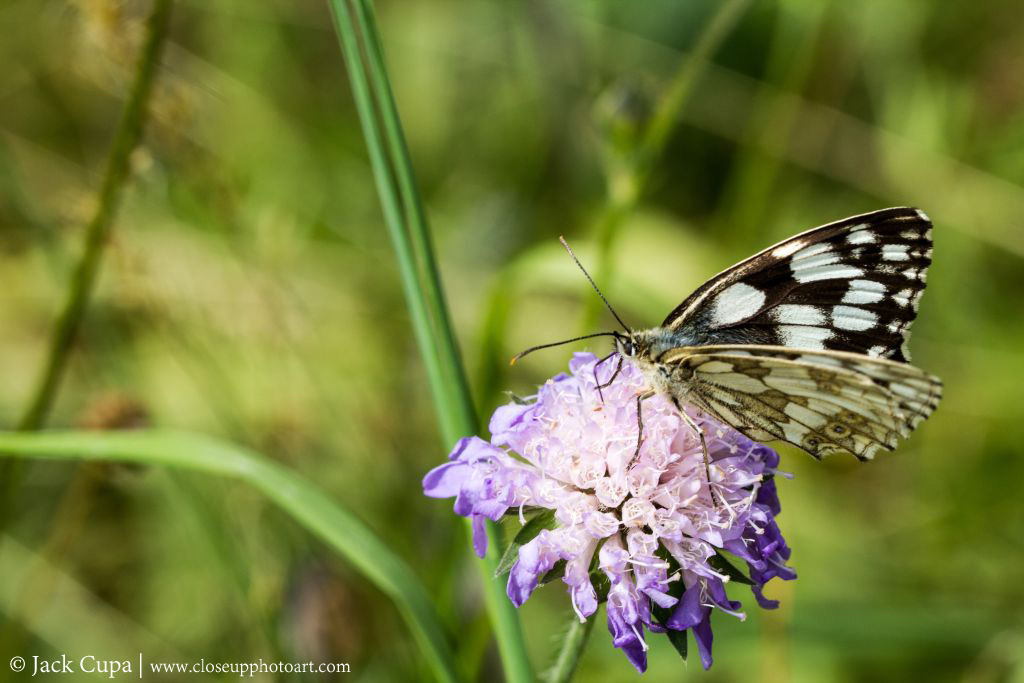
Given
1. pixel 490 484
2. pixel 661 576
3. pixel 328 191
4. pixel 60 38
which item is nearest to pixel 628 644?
pixel 661 576

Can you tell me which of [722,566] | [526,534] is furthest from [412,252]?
[722,566]

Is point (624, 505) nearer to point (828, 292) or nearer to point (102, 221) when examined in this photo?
point (828, 292)

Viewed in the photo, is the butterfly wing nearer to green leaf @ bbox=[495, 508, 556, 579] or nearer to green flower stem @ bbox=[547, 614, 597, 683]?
green leaf @ bbox=[495, 508, 556, 579]

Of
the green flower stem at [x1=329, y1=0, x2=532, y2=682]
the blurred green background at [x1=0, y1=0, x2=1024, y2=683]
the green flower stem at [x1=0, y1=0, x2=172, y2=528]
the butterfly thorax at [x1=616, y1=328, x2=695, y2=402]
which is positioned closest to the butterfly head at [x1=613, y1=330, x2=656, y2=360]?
the butterfly thorax at [x1=616, y1=328, x2=695, y2=402]

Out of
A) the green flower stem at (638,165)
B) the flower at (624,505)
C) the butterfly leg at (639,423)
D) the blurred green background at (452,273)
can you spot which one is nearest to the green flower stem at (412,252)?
the flower at (624,505)

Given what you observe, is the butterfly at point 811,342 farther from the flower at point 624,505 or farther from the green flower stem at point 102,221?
the green flower stem at point 102,221

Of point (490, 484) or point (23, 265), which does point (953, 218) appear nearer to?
point (490, 484)
